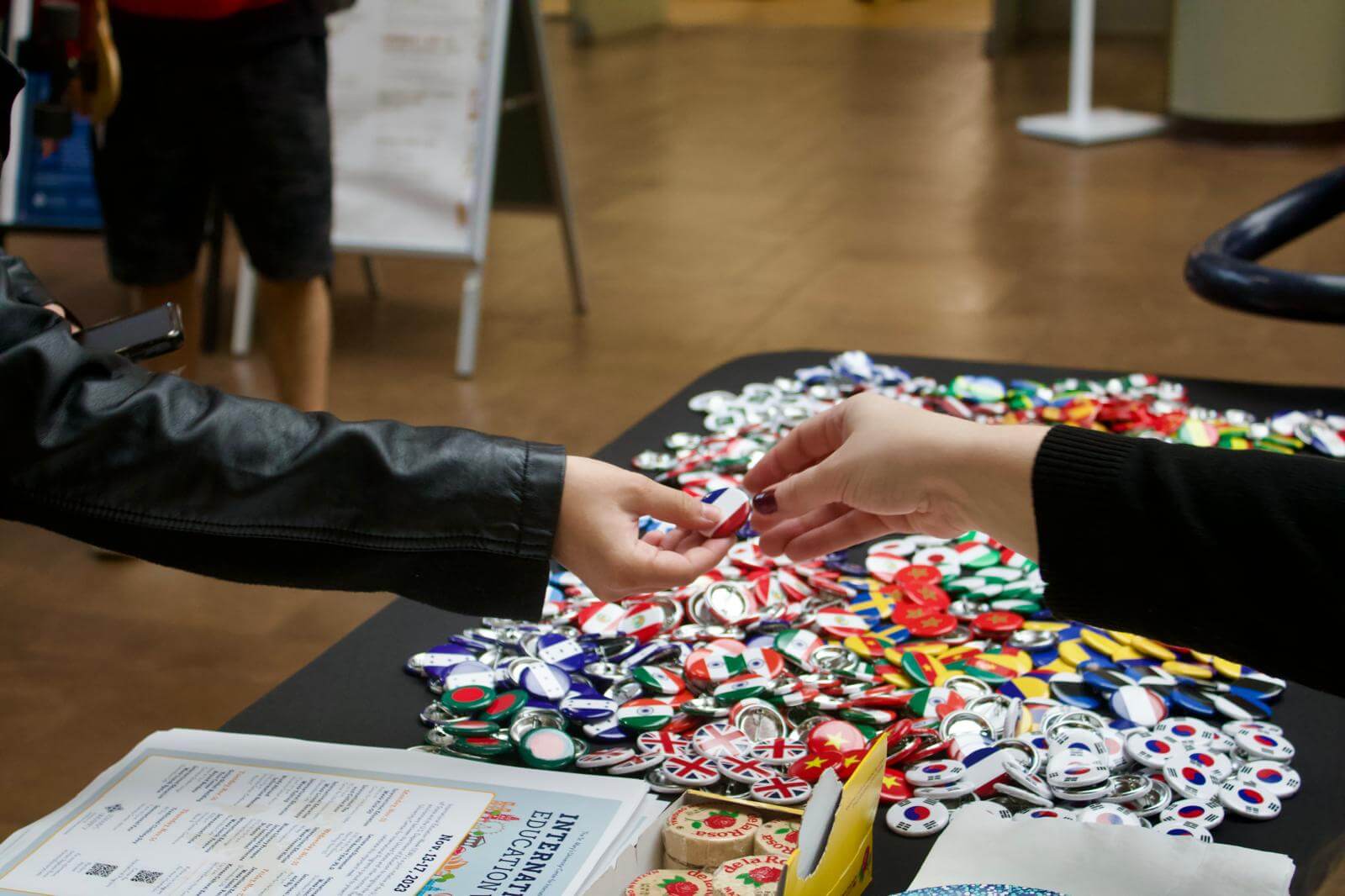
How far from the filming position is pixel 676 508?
120 centimetres

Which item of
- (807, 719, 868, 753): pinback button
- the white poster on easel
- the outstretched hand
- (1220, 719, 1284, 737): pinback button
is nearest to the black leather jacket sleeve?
the outstretched hand

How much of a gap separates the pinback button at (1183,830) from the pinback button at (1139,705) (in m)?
0.15

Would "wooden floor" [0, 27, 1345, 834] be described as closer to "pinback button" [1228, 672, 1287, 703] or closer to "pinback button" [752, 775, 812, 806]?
"pinback button" [752, 775, 812, 806]

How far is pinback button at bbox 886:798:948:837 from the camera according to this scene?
1062mm

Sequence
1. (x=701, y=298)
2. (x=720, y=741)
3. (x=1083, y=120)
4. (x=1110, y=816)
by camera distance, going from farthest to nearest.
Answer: (x=1083, y=120) < (x=701, y=298) < (x=720, y=741) < (x=1110, y=816)

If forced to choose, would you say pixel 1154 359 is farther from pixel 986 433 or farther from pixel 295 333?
pixel 986 433

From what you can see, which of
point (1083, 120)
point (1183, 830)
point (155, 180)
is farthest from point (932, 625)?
point (1083, 120)

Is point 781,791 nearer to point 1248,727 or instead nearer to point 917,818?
point 917,818

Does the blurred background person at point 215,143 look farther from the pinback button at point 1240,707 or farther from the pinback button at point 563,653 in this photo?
the pinback button at point 1240,707

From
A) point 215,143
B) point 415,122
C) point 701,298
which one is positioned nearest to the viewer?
point 215,143

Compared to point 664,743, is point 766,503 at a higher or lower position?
higher

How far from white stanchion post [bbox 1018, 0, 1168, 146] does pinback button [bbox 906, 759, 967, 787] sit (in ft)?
18.2

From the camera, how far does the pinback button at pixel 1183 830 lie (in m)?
1.05

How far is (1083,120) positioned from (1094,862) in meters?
5.85
